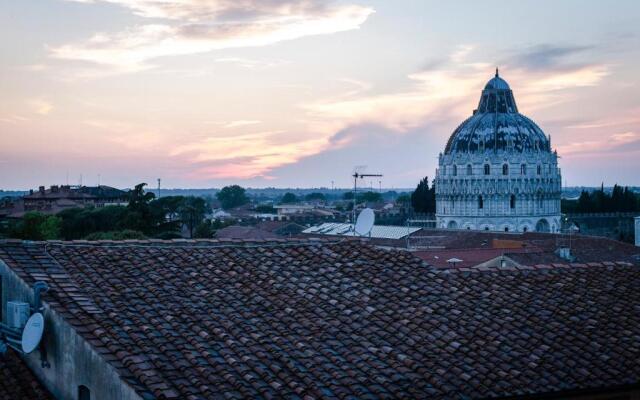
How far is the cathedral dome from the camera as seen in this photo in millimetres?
121000

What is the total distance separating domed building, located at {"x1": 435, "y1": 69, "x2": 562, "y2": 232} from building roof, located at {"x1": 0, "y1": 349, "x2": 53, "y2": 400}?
362 ft

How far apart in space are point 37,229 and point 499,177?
76.7 meters

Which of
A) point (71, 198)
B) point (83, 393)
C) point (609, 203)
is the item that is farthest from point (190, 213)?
point (609, 203)

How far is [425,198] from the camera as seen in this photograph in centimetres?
13300

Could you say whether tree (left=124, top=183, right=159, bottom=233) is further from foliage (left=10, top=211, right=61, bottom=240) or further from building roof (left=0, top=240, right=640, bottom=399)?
building roof (left=0, top=240, right=640, bottom=399)

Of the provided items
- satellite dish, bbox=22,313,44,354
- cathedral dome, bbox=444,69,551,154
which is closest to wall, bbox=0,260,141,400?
satellite dish, bbox=22,313,44,354

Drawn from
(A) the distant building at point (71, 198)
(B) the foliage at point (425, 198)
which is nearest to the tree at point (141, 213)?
(A) the distant building at point (71, 198)

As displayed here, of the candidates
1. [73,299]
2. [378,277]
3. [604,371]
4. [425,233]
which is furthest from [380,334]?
[425,233]

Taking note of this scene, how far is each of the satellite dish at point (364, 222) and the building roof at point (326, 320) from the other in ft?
7.27

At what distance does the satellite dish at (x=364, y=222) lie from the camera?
1706cm

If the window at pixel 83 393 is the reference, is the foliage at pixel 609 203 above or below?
above

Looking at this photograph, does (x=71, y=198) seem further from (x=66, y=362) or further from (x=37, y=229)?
(x=66, y=362)

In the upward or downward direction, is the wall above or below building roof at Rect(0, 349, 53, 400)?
above

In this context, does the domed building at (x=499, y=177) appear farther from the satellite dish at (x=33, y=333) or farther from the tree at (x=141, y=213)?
the satellite dish at (x=33, y=333)
